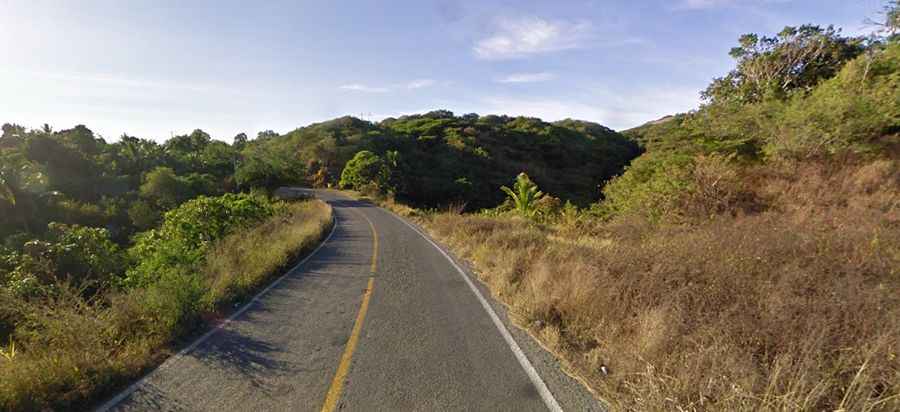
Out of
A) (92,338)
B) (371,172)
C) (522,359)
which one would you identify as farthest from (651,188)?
(371,172)

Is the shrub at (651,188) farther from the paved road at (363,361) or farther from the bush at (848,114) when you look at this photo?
the paved road at (363,361)

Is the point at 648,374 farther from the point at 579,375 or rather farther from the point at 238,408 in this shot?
the point at 238,408

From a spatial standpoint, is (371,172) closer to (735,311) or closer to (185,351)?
(185,351)

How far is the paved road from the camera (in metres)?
3.39

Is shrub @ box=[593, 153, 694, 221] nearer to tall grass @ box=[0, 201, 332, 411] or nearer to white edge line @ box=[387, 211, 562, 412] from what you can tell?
white edge line @ box=[387, 211, 562, 412]

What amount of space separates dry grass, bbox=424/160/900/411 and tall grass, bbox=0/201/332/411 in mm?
5068

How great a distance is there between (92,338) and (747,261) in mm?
9031

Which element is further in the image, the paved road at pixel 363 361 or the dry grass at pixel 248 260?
the dry grass at pixel 248 260

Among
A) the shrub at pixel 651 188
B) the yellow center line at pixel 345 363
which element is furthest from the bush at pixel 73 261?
the shrub at pixel 651 188

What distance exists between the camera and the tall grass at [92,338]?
3.36 meters

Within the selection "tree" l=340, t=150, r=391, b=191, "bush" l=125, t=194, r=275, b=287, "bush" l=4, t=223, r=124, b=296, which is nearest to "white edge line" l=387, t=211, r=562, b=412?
"bush" l=125, t=194, r=275, b=287

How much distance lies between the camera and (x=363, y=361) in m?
4.14

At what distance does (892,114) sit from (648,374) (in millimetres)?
12682

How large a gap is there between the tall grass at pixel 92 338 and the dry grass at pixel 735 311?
16.6 feet
